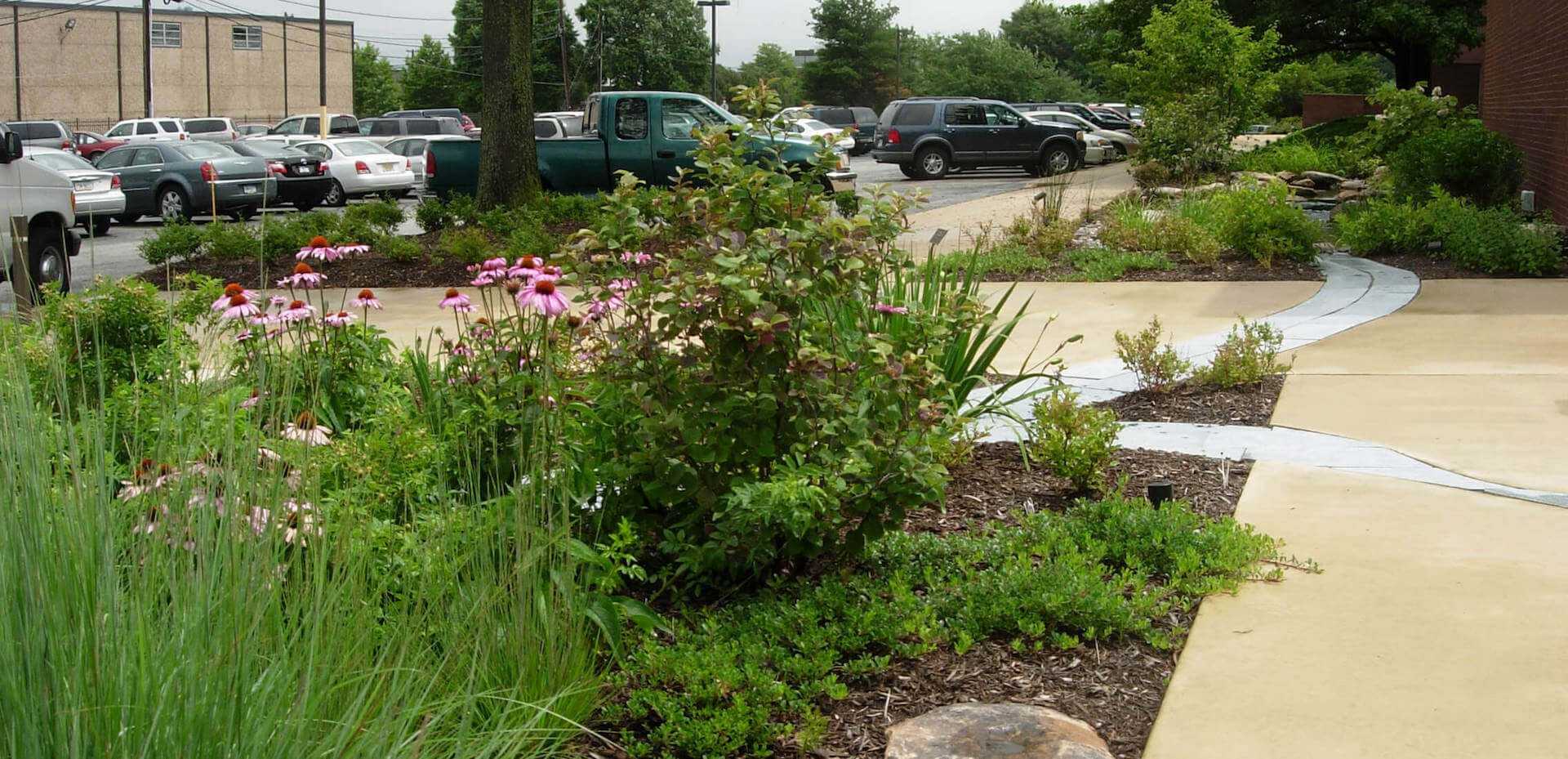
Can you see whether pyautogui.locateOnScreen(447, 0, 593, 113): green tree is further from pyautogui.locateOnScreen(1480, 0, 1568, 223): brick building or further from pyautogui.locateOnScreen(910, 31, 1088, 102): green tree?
pyautogui.locateOnScreen(1480, 0, 1568, 223): brick building

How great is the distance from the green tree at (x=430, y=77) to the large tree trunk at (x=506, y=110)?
75547mm

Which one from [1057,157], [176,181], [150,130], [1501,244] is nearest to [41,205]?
[1501,244]

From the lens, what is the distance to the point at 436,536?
3.51 meters

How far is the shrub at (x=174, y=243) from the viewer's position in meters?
13.5

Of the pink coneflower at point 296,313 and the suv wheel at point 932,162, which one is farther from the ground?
the suv wheel at point 932,162

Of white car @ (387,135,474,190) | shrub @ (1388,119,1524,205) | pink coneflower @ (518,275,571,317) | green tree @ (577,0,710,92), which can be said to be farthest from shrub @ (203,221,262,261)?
green tree @ (577,0,710,92)

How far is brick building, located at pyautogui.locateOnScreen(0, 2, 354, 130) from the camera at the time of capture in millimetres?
67375

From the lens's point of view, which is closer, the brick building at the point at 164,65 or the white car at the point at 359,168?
the white car at the point at 359,168

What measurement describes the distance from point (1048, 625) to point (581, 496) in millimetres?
1422

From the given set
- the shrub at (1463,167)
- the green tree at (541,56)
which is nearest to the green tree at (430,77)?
the green tree at (541,56)

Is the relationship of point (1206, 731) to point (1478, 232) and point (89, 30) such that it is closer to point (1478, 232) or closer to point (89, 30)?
point (1478, 232)

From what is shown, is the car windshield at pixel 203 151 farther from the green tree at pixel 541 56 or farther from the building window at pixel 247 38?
the green tree at pixel 541 56

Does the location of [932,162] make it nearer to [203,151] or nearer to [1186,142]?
[1186,142]

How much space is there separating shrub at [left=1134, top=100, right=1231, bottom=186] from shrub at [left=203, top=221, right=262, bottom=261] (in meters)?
13.7
